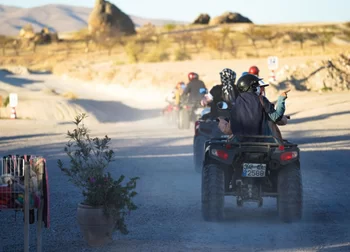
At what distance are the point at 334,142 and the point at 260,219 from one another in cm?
1292

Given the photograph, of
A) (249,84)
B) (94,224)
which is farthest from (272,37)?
(94,224)

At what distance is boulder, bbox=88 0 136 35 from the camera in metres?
137

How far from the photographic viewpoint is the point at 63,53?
112 m

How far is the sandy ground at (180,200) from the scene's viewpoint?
30.6 feet

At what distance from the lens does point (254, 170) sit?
420 inches

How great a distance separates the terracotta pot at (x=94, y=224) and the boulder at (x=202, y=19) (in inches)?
5978

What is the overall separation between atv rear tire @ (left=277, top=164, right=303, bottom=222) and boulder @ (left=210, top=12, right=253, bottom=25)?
14412 cm

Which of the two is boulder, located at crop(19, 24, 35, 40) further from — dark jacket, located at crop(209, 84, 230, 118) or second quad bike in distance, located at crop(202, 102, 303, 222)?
second quad bike in distance, located at crop(202, 102, 303, 222)

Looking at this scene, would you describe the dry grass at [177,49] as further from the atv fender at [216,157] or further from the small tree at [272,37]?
the atv fender at [216,157]

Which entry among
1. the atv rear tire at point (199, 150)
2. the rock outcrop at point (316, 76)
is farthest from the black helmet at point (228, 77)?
the rock outcrop at point (316, 76)

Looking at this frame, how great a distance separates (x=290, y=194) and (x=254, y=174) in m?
0.50

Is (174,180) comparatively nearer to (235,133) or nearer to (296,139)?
(235,133)

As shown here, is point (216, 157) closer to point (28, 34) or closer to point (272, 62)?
point (272, 62)

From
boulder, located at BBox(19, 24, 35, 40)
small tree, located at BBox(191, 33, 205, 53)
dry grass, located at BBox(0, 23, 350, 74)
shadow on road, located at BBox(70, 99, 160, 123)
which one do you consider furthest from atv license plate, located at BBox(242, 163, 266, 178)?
boulder, located at BBox(19, 24, 35, 40)
